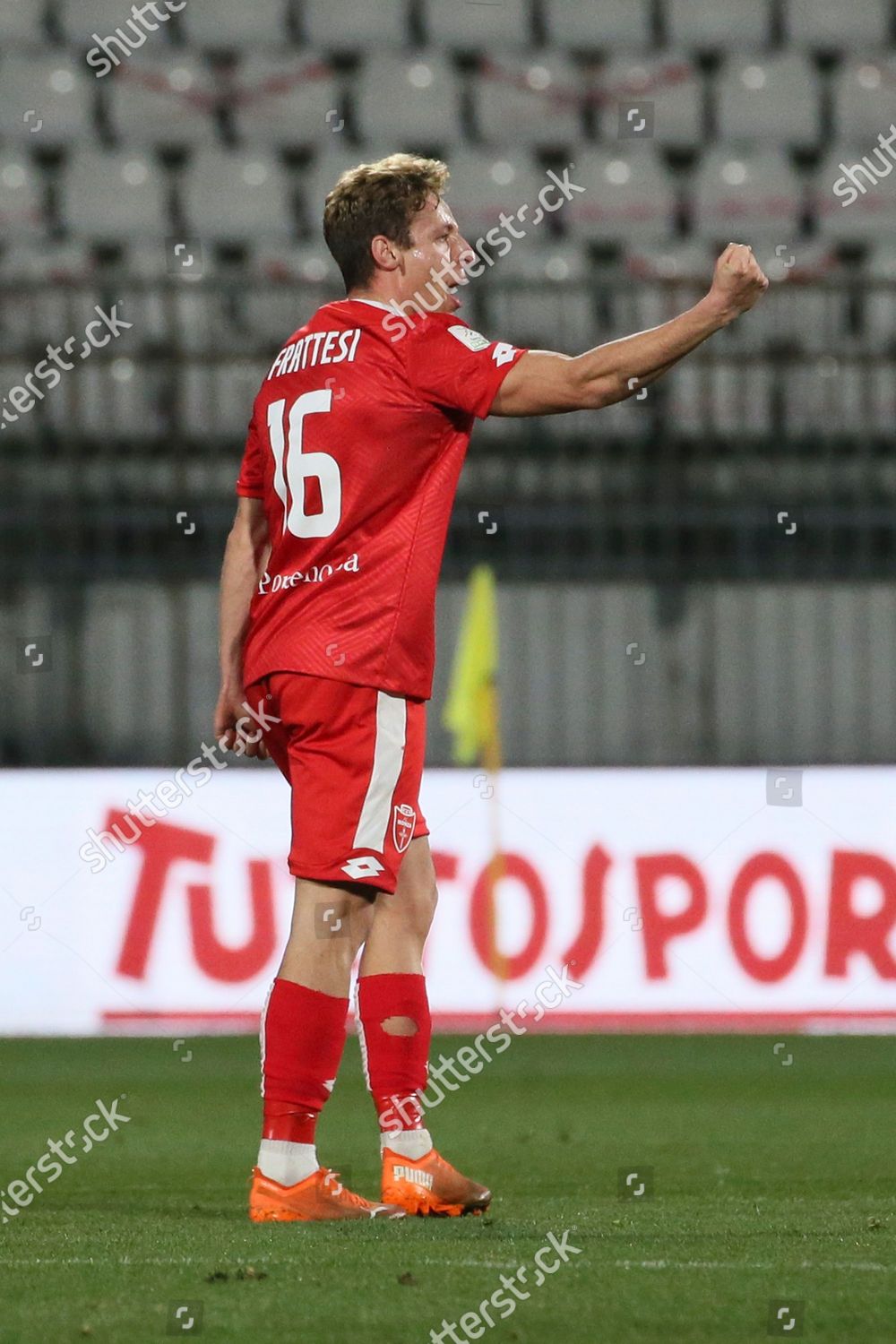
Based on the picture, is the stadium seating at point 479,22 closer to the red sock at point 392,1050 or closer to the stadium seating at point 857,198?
the stadium seating at point 857,198

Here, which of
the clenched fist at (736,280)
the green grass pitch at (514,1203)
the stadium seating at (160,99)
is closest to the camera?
the green grass pitch at (514,1203)

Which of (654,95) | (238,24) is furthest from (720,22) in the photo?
(238,24)

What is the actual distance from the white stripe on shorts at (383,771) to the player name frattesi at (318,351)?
0.58 metres

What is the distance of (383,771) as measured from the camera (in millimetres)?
3508

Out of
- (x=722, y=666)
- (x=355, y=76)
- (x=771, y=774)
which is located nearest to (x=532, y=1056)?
(x=771, y=774)

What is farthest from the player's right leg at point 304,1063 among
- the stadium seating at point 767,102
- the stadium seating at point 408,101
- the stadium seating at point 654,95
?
the stadium seating at point 767,102

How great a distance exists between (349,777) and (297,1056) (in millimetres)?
464

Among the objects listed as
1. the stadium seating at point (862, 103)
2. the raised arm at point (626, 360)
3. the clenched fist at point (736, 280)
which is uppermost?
the stadium seating at point (862, 103)

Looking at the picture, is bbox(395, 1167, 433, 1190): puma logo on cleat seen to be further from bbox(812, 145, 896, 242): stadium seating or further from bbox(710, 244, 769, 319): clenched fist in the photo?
bbox(812, 145, 896, 242): stadium seating

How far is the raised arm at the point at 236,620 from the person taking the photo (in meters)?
3.86

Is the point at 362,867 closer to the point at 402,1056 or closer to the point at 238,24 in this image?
the point at 402,1056

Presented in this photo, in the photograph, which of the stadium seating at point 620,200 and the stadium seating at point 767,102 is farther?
the stadium seating at point 767,102

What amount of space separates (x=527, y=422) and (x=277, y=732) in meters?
5.10

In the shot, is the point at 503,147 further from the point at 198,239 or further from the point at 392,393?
the point at 392,393
